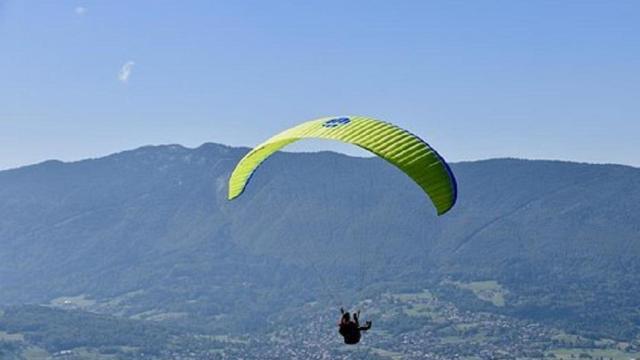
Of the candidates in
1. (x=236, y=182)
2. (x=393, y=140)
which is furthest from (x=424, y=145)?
(x=236, y=182)

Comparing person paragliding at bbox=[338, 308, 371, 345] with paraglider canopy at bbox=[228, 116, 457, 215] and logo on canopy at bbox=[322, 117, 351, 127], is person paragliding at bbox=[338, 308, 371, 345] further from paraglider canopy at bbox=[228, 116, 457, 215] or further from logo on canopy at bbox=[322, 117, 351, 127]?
logo on canopy at bbox=[322, 117, 351, 127]

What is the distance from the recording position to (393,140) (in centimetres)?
3341

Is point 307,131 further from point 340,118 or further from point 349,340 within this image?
point 349,340

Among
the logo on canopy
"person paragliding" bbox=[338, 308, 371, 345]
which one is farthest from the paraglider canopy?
"person paragliding" bbox=[338, 308, 371, 345]

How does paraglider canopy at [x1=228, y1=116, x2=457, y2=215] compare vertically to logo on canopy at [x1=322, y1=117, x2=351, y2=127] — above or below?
below

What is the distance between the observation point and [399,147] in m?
32.9

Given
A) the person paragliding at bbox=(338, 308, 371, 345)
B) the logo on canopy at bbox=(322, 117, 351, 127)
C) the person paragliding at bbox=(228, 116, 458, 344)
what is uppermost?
the logo on canopy at bbox=(322, 117, 351, 127)

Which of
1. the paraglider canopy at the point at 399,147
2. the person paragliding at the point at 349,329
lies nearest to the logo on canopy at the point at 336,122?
the paraglider canopy at the point at 399,147

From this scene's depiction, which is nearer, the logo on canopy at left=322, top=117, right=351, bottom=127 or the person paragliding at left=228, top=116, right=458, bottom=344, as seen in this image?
the person paragliding at left=228, top=116, right=458, bottom=344

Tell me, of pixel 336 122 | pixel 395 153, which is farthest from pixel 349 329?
pixel 336 122

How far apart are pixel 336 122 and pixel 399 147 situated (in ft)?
14.7

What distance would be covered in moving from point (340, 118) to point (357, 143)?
4.65 metres

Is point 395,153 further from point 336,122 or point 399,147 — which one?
point 336,122

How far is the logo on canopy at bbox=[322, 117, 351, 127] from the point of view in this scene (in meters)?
36.4
